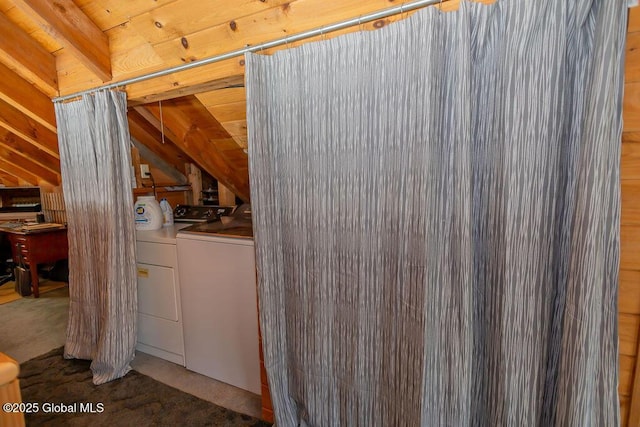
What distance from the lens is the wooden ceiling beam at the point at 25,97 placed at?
2.28 m

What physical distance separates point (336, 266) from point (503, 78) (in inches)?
34.8

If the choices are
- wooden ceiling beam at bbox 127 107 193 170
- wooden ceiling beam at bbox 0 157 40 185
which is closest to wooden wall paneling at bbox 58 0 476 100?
wooden ceiling beam at bbox 127 107 193 170

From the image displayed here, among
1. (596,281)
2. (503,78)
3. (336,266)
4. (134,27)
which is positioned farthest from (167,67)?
(596,281)

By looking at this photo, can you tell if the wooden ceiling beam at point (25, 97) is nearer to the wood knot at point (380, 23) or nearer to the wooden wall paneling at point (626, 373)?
the wood knot at point (380, 23)

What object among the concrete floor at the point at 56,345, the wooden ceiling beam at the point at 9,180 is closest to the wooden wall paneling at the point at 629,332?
the concrete floor at the point at 56,345

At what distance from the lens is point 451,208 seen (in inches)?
42.0

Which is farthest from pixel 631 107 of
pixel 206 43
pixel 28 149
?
pixel 28 149

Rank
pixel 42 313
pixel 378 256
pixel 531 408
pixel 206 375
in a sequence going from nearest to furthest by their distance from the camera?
pixel 531 408
pixel 378 256
pixel 206 375
pixel 42 313

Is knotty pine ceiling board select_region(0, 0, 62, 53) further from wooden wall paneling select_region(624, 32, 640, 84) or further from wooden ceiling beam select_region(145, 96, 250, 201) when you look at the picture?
wooden wall paneling select_region(624, 32, 640, 84)

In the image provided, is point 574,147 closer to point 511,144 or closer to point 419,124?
point 511,144

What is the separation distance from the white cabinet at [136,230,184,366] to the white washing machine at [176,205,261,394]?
0.09 metres

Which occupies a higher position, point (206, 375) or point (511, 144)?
point (511, 144)

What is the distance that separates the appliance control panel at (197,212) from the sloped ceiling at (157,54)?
0.92ft

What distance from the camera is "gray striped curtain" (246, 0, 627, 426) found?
90 cm
